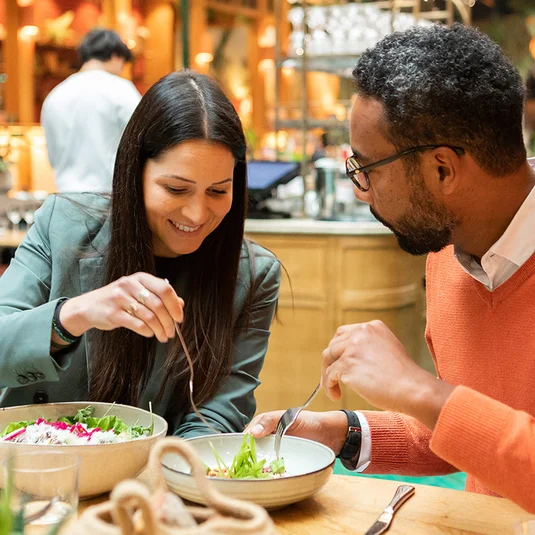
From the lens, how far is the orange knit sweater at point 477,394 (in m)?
1.16

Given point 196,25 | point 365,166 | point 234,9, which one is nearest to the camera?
point 365,166

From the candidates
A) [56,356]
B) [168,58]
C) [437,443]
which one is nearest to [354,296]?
[56,356]

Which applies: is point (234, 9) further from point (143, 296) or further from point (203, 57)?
point (143, 296)

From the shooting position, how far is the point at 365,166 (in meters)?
1.51

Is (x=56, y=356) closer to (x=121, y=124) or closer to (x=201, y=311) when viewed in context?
(x=201, y=311)

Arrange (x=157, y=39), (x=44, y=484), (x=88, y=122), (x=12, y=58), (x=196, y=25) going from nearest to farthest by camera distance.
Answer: (x=44, y=484)
(x=88, y=122)
(x=12, y=58)
(x=157, y=39)
(x=196, y=25)

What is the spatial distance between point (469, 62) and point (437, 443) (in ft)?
2.14

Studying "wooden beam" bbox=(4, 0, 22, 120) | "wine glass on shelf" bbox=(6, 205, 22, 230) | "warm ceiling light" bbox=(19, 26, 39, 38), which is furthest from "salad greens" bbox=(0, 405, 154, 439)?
"warm ceiling light" bbox=(19, 26, 39, 38)

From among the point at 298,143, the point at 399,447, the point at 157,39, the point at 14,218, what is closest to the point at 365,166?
→ the point at 399,447

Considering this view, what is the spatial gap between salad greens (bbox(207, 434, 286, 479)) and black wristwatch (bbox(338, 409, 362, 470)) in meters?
0.26

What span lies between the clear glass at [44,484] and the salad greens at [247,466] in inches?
12.7

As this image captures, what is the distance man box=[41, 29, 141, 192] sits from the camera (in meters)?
4.70

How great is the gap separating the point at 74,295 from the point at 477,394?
1.00 meters

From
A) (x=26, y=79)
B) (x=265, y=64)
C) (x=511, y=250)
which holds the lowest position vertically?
(x=511, y=250)
